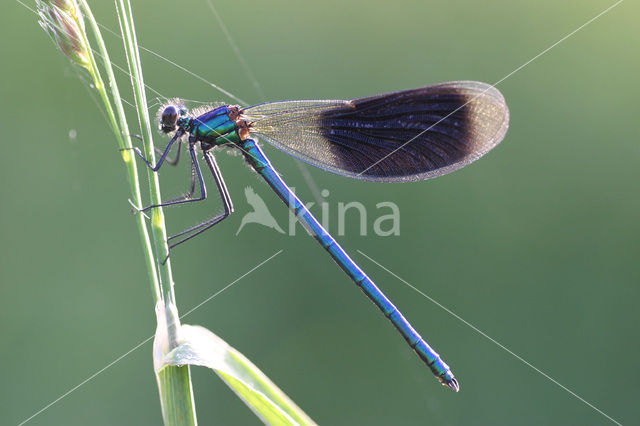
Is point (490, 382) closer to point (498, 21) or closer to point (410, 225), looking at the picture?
point (410, 225)

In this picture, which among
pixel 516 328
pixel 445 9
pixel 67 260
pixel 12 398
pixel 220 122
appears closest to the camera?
pixel 220 122

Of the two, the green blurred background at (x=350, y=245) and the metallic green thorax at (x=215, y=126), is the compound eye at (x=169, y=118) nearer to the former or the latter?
the metallic green thorax at (x=215, y=126)

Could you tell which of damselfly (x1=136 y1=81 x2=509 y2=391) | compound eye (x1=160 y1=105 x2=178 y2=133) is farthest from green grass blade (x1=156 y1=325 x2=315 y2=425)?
compound eye (x1=160 y1=105 x2=178 y2=133)

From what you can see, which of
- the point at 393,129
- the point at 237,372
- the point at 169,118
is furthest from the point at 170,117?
the point at 237,372

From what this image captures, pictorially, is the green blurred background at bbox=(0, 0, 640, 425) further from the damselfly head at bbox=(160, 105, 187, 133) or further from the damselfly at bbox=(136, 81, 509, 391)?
the damselfly head at bbox=(160, 105, 187, 133)

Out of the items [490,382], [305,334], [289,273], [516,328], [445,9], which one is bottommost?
[490,382]

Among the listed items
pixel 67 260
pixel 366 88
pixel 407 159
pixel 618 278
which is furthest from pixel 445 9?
pixel 67 260

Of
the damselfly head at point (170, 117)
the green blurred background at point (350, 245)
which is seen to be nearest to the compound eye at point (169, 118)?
the damselfly head at point (170, 117)

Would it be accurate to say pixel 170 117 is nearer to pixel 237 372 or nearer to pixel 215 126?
pixel 215 126
